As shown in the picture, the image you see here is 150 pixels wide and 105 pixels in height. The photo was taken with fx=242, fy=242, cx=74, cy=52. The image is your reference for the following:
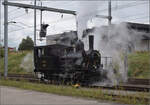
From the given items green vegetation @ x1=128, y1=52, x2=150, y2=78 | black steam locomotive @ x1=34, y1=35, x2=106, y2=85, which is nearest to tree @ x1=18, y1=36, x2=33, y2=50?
green vegetation @ x1=128, y1=52, x2=150, y2=78

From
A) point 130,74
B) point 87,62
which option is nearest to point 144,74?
point 130,74

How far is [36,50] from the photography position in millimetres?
17688

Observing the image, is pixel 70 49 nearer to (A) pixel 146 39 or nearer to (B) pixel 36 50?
(B) pixel 36 50

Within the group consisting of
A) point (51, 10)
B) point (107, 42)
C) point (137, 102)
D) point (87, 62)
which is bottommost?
point (137, 102)

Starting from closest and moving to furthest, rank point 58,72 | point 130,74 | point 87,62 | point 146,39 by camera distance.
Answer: point 87,62 → point 58,72 → point 130,74 → point 146,39

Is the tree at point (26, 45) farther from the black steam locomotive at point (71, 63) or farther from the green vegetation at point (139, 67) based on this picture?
the black steam locomotive at point (71, 63)

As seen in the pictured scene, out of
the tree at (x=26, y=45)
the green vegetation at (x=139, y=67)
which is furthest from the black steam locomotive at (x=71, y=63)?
the tree at (x=26, y=45)

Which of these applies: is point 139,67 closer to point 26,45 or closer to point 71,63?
point 71,63

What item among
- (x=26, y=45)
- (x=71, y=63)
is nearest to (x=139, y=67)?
(x=71, y=63)

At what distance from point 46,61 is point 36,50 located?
151 centimetres

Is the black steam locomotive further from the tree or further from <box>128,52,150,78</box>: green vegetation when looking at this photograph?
the tree

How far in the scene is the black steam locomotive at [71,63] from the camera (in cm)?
1479

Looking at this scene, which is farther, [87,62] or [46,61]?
[46,61]

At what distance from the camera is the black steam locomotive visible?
14.8 meters
